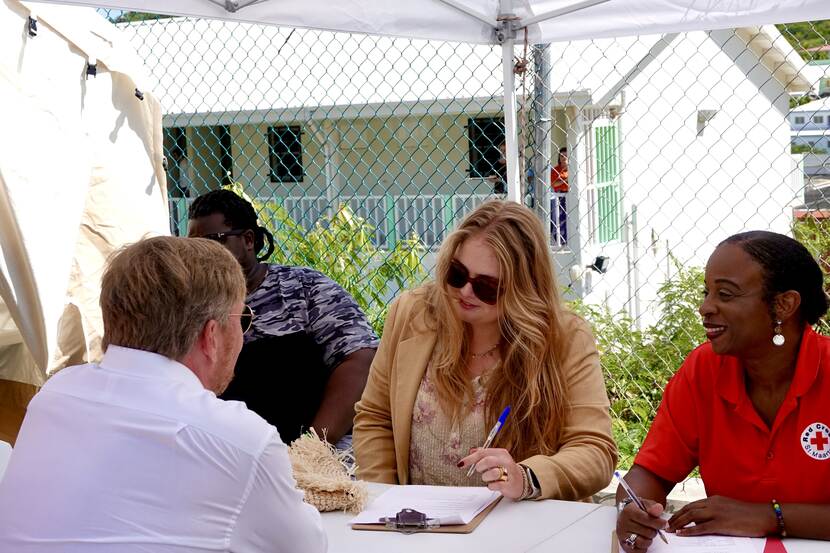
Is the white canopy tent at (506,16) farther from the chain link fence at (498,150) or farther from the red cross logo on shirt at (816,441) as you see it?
the red cross logo on shirt at (816,441)

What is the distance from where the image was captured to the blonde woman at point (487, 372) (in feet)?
9.66

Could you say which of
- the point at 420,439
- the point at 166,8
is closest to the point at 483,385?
→ the point at 420,439

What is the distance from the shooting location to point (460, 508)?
2500 mm

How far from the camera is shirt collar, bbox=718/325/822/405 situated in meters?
2.50

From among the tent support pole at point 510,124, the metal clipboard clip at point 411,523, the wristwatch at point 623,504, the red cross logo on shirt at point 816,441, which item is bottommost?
the metal clipboard clip at point 411,523

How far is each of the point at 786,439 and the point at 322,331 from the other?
1.76 meters

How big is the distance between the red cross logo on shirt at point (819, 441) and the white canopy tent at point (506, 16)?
1.67 metres

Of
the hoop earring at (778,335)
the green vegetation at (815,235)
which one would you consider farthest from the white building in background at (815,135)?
the hoop earring at (778,335)

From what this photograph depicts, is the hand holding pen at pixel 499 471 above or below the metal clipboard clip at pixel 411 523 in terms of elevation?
above

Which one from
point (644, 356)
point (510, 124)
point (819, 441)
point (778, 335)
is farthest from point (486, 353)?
point (644, 356)

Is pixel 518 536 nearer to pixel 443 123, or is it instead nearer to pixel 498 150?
pixel 498 150

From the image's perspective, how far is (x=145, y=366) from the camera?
1883 mm

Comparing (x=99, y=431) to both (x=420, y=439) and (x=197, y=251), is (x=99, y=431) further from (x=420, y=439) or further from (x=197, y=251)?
(x=420, y=439)

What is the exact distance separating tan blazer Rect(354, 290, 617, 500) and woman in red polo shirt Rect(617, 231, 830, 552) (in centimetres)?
17
